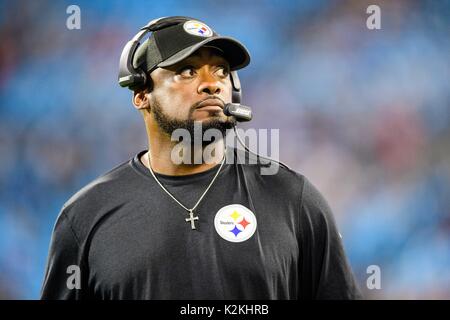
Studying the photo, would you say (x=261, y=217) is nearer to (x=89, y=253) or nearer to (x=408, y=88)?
(x=89, y=253)

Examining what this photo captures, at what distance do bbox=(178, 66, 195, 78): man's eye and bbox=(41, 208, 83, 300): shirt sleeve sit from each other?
0.47m

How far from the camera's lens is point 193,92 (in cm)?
184

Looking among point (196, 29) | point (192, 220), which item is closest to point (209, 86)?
point (196, 29)

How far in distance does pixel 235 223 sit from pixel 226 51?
1.49 ft

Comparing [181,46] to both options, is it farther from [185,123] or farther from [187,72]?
[185,123]

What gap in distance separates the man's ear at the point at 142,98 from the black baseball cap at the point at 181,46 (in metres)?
0.07

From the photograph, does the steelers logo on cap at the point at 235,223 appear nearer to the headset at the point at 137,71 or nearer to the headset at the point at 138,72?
the headset at the point at 138,72

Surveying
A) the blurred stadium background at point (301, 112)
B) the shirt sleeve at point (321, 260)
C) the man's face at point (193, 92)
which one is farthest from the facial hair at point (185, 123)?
the blurred stadium background at point (301, 112)

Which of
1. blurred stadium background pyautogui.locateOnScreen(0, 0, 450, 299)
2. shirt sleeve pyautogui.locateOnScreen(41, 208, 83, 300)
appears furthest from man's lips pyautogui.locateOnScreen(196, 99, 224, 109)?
blurred stadium background pyautogui.locateOnScreen(0, 0, 450, 299)

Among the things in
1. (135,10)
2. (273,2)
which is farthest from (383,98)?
(135,10)

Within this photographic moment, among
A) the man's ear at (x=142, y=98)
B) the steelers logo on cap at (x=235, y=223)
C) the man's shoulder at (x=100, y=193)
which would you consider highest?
the man's ear at (x=142, y=98)

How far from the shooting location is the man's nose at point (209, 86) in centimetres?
182

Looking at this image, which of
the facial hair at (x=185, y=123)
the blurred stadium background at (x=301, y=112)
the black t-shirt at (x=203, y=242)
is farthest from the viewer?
the blurred stadium background at (x=301, y=112)

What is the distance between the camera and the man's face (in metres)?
1.82
